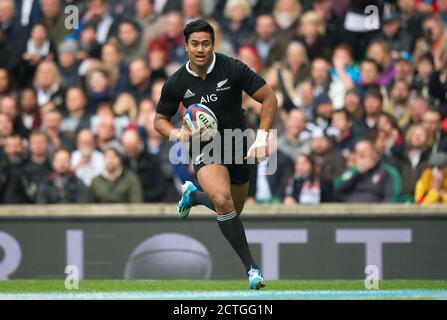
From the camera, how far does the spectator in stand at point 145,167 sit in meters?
14.1

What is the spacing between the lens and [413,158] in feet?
45.8

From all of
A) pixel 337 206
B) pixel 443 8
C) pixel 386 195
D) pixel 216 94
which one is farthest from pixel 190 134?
pixel 443 8

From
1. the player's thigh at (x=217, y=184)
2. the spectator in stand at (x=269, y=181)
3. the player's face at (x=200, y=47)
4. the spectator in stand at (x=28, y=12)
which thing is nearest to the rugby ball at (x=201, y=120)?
the player's thigh at (x=217, y=184)

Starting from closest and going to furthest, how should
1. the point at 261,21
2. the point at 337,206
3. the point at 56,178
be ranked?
the point at 337,206, the point at 56,178, the point at 261,21

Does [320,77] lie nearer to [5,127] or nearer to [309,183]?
[309,183]

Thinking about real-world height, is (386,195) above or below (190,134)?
below

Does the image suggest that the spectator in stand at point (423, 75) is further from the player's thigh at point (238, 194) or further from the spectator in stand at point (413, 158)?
the player's thigh at point (238, 194)

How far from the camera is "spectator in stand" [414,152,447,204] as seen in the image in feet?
44.6

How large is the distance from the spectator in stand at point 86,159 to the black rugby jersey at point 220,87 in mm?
4159

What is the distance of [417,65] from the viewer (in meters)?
15.0

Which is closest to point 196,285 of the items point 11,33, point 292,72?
point 292,72

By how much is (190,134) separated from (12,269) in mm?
4208

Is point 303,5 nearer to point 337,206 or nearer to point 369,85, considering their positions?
point 369,85

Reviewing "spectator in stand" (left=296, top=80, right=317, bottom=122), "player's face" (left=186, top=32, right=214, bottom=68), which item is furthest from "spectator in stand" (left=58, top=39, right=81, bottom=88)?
"player's face" (left=186, top=32, right=214, bottom=68)
